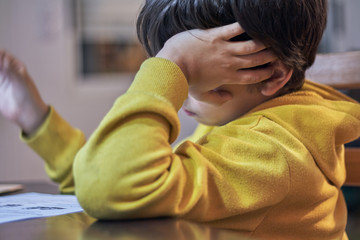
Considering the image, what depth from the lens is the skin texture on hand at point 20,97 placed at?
0.94 m

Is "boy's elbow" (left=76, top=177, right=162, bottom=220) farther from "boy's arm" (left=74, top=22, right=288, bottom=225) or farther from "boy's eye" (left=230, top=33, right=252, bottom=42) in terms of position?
"boy's eye" (left=230, top=33, right=252, bottom=42)

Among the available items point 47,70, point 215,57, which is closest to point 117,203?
point 215,57

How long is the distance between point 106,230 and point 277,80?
15.5 inches

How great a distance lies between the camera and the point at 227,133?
2.12 ft

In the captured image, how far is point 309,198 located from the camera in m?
0.67

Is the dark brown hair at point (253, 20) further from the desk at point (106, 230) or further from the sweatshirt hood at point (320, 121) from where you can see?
the desk at point (106, 230)

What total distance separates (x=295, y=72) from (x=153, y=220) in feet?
1.23

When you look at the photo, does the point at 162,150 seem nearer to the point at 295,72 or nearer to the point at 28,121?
the point at 295,72

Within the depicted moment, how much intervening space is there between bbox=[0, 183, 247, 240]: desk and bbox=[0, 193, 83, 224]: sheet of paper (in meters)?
0.04

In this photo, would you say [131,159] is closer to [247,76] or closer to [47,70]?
[247,76]

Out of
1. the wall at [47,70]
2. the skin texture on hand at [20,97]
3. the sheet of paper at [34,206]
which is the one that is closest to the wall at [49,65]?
the wall at [47,70]

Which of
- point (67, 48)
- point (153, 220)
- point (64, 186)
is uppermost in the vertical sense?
point (153, 220)

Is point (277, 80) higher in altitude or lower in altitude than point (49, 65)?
higher

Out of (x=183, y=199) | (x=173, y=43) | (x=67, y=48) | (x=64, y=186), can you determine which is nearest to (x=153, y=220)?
(x=183, y=199)
